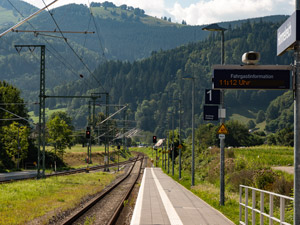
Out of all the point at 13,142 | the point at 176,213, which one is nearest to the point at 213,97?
the point at 176,213

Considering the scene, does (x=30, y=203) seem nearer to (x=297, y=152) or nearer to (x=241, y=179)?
(x=241, y=179)

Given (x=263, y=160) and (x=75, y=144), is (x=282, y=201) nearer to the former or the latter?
(x=263, y=160)

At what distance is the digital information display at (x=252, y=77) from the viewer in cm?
1270

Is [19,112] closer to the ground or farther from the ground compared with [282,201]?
farther from the ground

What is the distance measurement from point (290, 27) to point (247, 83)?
2.86 meters

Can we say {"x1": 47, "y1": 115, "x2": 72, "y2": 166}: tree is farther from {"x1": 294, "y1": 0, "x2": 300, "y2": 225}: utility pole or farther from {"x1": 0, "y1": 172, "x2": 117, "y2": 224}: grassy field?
{"x1": 294, "y1": 0, "x2": 300, "y2": 225}: utility pole

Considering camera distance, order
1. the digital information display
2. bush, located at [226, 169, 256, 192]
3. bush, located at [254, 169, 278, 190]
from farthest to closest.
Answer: bush, located at [226, 169, 256, 192], bush, located at [254, 169, 278, 190], the digital information display

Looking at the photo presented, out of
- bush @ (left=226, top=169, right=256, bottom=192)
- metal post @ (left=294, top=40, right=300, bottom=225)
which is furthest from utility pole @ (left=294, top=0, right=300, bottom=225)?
bush @ (left=226, top=169, right=256, bottom=192)

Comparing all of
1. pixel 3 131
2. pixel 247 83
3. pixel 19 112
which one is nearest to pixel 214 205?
pixel 247 83

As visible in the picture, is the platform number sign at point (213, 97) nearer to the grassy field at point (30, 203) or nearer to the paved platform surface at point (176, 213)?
the paved platform surface at point (176, 213)

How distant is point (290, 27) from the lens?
10.3 m

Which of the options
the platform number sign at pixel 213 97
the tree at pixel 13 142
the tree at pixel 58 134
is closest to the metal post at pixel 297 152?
the platform number sign at pixel 213 97

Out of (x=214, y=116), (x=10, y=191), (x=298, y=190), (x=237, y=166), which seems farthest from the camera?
(x=237, y=166)

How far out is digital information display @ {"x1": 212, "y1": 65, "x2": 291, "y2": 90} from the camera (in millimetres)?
12695
